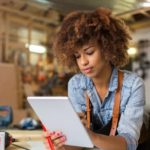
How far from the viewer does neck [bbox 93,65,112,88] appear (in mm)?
1229

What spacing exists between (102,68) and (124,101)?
170mm

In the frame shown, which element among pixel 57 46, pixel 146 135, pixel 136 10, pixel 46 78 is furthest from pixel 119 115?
pixel 46 78

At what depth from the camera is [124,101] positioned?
1.15 meters

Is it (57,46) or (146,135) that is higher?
(57,46)

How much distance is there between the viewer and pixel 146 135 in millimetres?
1380

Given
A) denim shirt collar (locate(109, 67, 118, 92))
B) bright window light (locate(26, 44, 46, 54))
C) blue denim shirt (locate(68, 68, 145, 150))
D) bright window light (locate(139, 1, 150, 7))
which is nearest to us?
blue denim shirt (locate(68, 68, 145, 150))

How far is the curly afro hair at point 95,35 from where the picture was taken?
3.74 feet

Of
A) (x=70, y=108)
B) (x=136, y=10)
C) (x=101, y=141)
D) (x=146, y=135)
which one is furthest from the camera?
(x=136, y=10)

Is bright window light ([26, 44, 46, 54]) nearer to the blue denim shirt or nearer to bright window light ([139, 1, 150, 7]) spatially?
bright window light ([139, 1, 150, 7])

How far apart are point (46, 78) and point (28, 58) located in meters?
0.43

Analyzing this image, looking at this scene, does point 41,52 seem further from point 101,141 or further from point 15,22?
point 101,141

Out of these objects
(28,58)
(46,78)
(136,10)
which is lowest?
(46,78)

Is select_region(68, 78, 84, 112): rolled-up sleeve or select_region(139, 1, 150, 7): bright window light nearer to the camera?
select_region(68, 78, 84, 112): rolled-up sleeve

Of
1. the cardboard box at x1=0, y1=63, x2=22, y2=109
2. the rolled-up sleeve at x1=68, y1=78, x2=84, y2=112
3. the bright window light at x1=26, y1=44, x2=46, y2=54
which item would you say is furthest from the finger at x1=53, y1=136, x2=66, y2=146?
the bright window light at x1=26, y1=44, x2=46, y2=54
